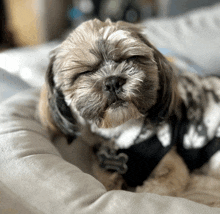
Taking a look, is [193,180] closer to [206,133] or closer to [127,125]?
[206,133]

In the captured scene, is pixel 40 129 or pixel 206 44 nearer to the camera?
pixel 40 129

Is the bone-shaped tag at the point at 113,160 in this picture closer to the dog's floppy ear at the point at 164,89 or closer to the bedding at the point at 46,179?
the bedding at the point at 46,179

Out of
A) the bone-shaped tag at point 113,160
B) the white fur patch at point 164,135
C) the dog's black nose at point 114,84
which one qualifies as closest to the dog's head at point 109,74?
the dog's black nose at point 114,84

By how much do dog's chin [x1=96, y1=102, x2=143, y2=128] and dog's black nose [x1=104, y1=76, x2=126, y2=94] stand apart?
68 mm

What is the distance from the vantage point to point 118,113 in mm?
1031

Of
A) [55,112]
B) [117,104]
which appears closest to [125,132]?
[117,104]

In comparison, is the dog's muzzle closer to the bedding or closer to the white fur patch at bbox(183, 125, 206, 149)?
the bedding

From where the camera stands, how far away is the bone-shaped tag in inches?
49.4

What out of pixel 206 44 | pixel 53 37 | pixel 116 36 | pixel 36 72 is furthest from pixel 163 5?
pixel 116 36

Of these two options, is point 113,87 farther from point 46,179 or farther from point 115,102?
point 46,179

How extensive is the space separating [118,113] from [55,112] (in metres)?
0.35

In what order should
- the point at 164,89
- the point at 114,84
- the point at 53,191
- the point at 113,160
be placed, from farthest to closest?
the point at 113,160
the point at 164,89
the point at 114,84
the point at 53,191

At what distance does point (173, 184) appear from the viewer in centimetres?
121

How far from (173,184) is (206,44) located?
4.97 ft
